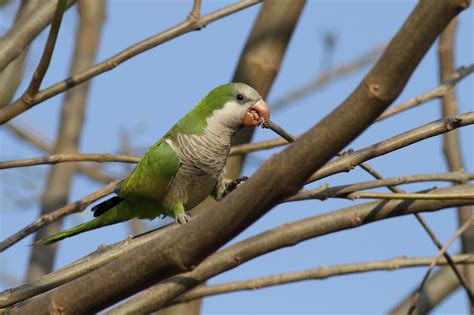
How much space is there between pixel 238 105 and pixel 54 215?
133cm

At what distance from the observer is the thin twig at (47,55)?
3.00 meters

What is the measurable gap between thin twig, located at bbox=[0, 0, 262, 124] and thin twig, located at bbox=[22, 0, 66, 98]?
5 cm

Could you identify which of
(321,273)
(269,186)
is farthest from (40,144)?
(269,186)

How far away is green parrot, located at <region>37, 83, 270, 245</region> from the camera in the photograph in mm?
4438

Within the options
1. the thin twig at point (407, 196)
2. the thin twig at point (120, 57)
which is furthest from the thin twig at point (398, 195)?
the thin twig at point (120, 57)

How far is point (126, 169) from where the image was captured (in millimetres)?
A: 7406

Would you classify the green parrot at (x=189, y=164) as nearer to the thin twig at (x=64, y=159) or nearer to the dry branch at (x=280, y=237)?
the thin twig at (x=64, y=159)

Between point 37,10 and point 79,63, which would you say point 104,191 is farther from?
point 79,63

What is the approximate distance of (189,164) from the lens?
4.52 meters

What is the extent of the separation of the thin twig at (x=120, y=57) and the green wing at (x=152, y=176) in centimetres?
100

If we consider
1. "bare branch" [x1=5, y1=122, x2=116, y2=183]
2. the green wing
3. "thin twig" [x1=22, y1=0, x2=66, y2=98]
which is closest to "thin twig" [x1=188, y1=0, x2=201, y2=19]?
"thin twig" [x1=22, y1=0, x2=66, y2=98]

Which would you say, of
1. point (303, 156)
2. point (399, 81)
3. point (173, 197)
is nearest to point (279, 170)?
point (303, 156)

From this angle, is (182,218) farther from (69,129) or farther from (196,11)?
(69,129)

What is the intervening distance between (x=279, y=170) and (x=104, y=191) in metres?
2.05
